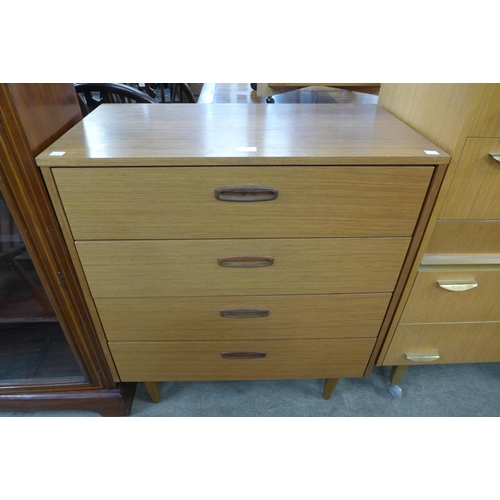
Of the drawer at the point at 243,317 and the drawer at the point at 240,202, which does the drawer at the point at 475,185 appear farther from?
the drawer at the point at 243,317

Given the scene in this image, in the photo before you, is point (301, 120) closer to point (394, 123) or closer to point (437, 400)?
point (394, 123)

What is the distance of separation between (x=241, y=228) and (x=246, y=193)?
0.08 meters

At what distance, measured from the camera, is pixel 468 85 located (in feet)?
2.15

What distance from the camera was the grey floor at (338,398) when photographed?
3.68 feet

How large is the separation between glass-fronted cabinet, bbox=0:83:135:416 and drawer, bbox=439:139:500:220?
87 centimetres

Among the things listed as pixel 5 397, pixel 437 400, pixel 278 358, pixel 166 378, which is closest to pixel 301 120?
pixel 278 358

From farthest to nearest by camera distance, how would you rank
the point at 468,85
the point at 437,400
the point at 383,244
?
the point at 437,400 → the point at 383,244 → the point at 468,85

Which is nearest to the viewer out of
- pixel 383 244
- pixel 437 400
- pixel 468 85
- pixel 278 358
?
pixel 468 85

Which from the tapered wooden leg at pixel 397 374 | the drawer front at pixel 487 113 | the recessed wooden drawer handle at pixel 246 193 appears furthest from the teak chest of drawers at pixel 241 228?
the tapered wooden leg at pixel 397 374

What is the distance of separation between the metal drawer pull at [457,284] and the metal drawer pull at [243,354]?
51 centimetres

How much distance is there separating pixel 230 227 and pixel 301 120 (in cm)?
35

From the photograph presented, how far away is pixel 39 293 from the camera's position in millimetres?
916

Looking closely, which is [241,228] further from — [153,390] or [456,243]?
Answer: [153,390]

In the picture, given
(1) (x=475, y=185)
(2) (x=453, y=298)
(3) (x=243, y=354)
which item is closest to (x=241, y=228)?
(3) (x=243, y=354)
